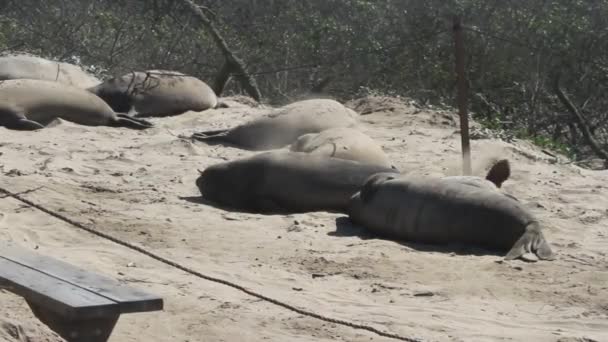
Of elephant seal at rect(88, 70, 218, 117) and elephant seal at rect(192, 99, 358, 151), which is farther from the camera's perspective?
elephant seal at rect(88, 70, 218, 117)

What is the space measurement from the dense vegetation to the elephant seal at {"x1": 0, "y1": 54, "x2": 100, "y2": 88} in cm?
127

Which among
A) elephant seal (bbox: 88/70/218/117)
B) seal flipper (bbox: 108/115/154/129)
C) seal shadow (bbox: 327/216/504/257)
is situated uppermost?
seal shadow (bbox: 327/216/504/257)

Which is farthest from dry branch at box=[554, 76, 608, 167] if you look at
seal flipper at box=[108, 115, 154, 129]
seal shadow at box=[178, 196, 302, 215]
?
seal shadow at box=[178, 196, 302, 215]

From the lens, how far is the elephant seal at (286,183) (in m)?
7.75

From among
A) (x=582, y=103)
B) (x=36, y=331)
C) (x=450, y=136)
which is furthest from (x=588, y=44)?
(x=36, y=331)

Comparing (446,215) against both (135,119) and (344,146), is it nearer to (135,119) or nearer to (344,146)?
(344,146)

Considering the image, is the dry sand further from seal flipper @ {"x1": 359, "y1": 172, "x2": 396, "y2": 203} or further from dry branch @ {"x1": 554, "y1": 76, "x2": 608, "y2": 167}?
dry branch @ {"x1": 554, "y1": 76, "x2": 608, "y2": 167}

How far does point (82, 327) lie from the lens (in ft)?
12.5

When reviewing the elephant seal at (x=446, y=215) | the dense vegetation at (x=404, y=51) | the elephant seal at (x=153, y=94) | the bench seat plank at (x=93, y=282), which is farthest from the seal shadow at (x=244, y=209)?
the dense vegetation at (x=404, y=51)

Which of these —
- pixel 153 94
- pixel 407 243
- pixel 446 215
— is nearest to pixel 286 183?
pixel 407 243

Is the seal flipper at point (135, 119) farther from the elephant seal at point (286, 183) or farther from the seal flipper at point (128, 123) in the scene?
the elephant seal at point (286, 183)

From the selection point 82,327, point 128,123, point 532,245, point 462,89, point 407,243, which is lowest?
point 128,123

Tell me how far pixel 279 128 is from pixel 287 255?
3.32 meters

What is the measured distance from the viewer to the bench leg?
3816mm
